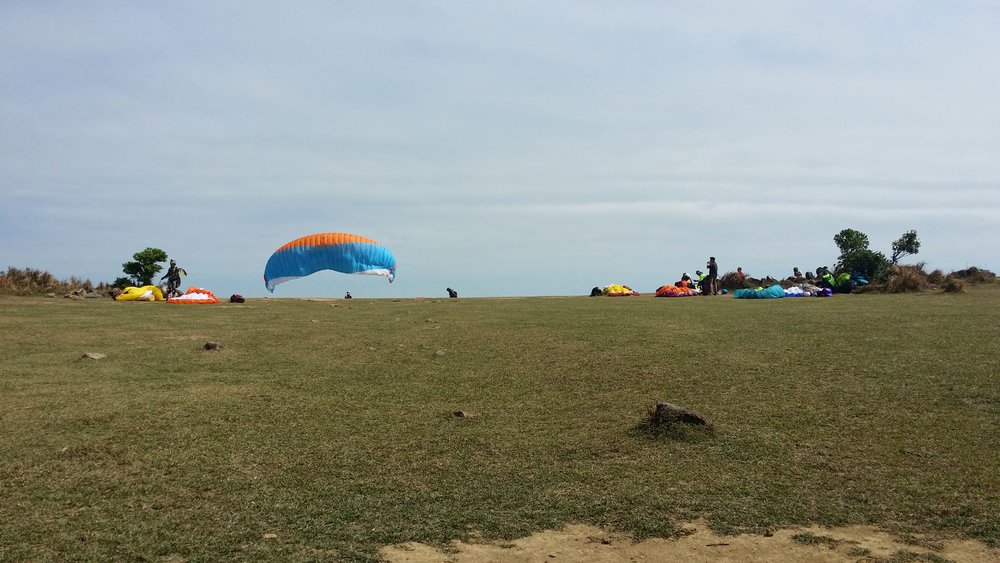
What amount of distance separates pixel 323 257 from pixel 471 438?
36.7 meters

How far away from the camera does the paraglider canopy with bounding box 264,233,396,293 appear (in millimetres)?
43438

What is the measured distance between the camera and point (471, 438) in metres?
8.76

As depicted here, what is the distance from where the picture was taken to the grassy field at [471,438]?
6.28 m

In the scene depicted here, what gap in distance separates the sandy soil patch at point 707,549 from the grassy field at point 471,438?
21cm

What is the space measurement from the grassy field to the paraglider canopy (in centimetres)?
2785

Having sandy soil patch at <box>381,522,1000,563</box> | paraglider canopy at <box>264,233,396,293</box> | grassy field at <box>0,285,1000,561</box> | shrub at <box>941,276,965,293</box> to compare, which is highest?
paraglider canopy at <box>264,233,396,293</box>

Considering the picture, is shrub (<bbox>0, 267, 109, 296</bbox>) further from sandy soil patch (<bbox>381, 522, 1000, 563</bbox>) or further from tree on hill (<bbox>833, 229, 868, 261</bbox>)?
tree on hill (<bbox>833, 229, 868, 261</bbox>)

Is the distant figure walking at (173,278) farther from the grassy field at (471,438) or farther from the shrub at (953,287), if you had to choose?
the shrub at (953,287)

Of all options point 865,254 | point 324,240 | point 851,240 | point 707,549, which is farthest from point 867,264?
point 707,549

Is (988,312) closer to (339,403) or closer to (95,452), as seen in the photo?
(339,403)

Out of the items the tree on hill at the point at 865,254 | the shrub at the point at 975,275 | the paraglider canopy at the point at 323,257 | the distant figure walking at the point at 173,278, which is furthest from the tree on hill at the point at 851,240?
the distant figure walking at the point at 173,278

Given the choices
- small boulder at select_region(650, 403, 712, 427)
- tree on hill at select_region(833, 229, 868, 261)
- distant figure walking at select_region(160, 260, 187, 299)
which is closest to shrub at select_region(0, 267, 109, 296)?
distant figure walking at select_region(160, 260, 187, 299)

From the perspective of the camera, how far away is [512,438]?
8.77m

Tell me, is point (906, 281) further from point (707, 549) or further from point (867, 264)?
point (707, 549)
